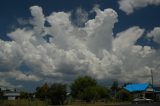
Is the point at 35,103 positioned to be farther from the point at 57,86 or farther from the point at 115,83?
the point at 115,83

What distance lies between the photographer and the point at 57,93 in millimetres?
70125

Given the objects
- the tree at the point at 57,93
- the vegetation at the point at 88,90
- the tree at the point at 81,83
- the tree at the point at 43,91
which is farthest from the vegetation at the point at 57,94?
the tree at the point at 81,83

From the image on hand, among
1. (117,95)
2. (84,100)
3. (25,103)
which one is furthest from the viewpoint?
(117,95)

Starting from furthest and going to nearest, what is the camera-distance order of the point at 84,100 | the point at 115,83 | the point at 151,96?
the point at 115,83
the point at 151,96
the point at 84,100

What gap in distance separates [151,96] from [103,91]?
61.9 ft

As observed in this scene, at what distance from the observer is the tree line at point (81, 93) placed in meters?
70.8

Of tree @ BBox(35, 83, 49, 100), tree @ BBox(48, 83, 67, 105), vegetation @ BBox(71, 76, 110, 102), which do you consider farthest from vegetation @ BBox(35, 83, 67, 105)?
vegetation @ BBox(71, 76, 110, 102)

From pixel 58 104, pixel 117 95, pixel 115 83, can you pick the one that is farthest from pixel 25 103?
pixel 115 83

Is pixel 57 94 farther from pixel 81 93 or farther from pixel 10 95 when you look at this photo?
pixel 10 95

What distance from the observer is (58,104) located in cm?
7088

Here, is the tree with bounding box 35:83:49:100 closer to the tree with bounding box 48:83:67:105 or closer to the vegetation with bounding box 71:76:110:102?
the vegetation with bounding box 71:76:110:102

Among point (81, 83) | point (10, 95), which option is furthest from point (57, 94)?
point (10, 95)

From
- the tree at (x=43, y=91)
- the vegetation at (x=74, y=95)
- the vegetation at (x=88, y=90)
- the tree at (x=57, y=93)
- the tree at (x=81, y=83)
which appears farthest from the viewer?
the tree at (x=81, y=83)

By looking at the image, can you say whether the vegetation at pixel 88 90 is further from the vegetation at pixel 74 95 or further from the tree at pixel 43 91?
the tree at pixel 43 91
